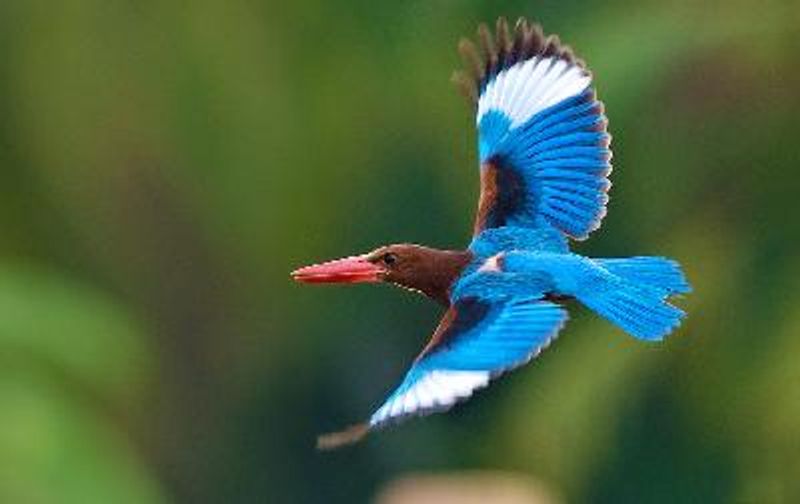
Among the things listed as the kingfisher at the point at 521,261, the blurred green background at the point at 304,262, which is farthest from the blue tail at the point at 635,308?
the blurred green background at the point at 304,262

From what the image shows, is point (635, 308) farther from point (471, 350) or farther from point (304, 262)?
point (304, 262)

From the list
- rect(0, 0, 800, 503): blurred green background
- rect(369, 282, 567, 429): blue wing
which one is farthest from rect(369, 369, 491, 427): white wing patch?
rect(0, 0, 800, 503): blurred green background

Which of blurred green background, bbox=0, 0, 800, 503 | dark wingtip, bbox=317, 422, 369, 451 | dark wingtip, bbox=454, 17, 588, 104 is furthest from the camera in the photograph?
blurred green background, bbox=0, 0, 800, 503

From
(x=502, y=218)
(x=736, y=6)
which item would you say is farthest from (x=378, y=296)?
(x=502, y=218)

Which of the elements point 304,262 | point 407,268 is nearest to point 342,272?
point 407,268

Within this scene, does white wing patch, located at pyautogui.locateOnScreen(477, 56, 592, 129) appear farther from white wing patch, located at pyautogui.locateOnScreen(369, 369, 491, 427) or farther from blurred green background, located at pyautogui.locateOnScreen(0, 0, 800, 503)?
blurred green background, located at pyautogui.locateOnScreen(0, 0, 800, 503)

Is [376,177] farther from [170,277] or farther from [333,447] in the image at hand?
[333,447]
